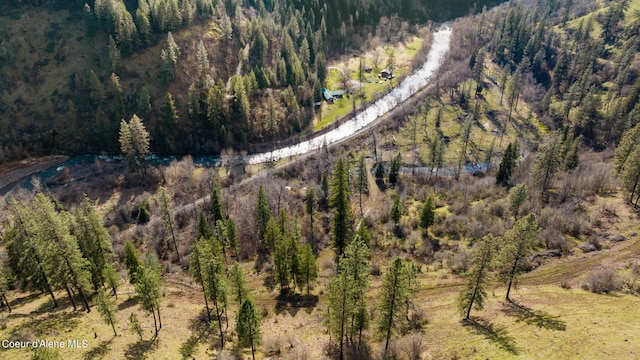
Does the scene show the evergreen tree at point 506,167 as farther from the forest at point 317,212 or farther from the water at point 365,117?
the water at point 365,117

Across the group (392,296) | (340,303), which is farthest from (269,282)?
(392,296)

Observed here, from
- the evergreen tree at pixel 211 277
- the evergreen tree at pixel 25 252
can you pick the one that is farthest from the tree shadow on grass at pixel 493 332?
the evergreen tree at pixel 25 252

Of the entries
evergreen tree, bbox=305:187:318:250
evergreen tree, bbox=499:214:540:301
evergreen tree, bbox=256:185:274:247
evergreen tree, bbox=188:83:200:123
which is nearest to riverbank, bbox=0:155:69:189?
evergreen tree, bbox=188:83:200:123

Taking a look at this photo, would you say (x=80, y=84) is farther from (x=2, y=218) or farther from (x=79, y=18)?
(x=2, y=218)

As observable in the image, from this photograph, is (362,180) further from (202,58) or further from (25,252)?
(25,252)

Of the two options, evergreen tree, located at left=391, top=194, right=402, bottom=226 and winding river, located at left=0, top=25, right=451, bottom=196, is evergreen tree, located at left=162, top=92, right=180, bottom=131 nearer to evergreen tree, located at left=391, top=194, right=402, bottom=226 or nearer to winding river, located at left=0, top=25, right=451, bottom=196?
winding river, located at left=0, top=25, right=451, bottom=196

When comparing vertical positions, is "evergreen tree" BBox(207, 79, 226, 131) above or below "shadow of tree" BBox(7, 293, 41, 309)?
above
